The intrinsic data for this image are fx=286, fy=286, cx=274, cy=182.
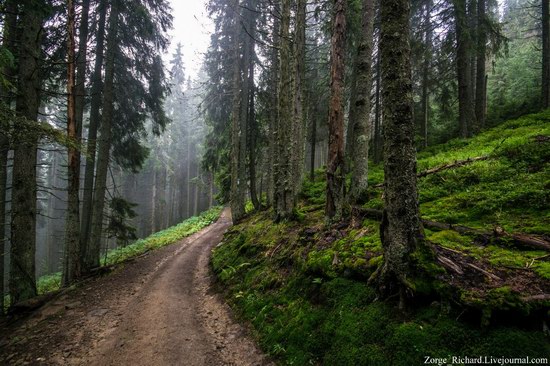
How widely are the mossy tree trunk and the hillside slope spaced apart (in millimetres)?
346

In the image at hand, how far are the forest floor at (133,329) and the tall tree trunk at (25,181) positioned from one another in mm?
1164

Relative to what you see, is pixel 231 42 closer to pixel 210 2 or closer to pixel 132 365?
pixel 210 2

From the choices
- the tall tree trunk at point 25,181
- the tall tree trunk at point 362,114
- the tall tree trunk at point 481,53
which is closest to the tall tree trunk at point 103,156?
the tall tree trunk at point 25,181

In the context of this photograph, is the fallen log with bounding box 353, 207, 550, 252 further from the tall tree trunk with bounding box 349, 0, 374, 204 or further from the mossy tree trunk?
the tall tree trunk with bounding box 349, 0, 374, 204

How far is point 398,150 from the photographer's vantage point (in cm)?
382

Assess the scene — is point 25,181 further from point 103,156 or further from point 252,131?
point 252,131

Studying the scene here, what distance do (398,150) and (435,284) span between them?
1.74 metres

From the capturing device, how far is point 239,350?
5.21 meters

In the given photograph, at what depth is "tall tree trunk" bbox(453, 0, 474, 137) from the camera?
1261cm

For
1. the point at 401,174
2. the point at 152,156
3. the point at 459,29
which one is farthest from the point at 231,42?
the point at 152,156

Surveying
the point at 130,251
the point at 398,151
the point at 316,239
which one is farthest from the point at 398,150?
the point at 130,251

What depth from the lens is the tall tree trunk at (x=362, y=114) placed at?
7066mm

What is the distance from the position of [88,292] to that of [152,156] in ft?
105

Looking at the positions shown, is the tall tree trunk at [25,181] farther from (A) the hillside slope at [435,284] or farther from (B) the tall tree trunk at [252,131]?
(B) the tall tree trunk at [252,131]
